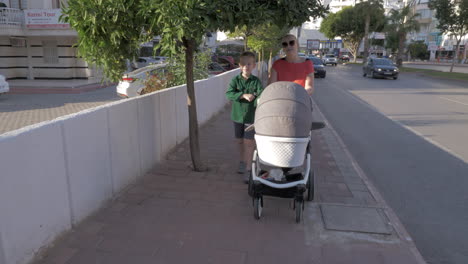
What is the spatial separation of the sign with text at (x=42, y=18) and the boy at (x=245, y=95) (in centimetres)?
1690

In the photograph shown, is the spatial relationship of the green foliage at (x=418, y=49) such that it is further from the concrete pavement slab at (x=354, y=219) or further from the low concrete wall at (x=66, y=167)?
the low concrete wall at (x=66, y=167)

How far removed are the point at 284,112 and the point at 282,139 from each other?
271 millimetres

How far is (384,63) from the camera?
27.6 m

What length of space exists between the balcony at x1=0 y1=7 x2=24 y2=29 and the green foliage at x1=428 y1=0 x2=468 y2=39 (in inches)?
1130

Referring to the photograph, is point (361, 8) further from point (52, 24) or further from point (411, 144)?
point (411, 144)

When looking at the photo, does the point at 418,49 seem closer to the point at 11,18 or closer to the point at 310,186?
the point at 11,18

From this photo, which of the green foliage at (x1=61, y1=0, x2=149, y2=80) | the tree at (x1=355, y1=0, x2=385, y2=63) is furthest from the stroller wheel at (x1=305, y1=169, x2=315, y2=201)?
the tree at (x1=355, y1=0, x2=385, y2=63)

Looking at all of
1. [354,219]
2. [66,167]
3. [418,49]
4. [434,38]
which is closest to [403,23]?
[418,49]

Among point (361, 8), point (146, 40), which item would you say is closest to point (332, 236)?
point (146, 40)

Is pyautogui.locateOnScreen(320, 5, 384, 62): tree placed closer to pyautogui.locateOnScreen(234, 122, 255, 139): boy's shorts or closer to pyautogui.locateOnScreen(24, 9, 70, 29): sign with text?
pyautogui.locateOnScreen(24, 9, 70, 29): sign with text

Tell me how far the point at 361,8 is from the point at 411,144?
172ft

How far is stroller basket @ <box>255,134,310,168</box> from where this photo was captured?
3.76 metres

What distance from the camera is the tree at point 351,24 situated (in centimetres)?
5666

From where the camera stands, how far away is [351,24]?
60.6 metres
